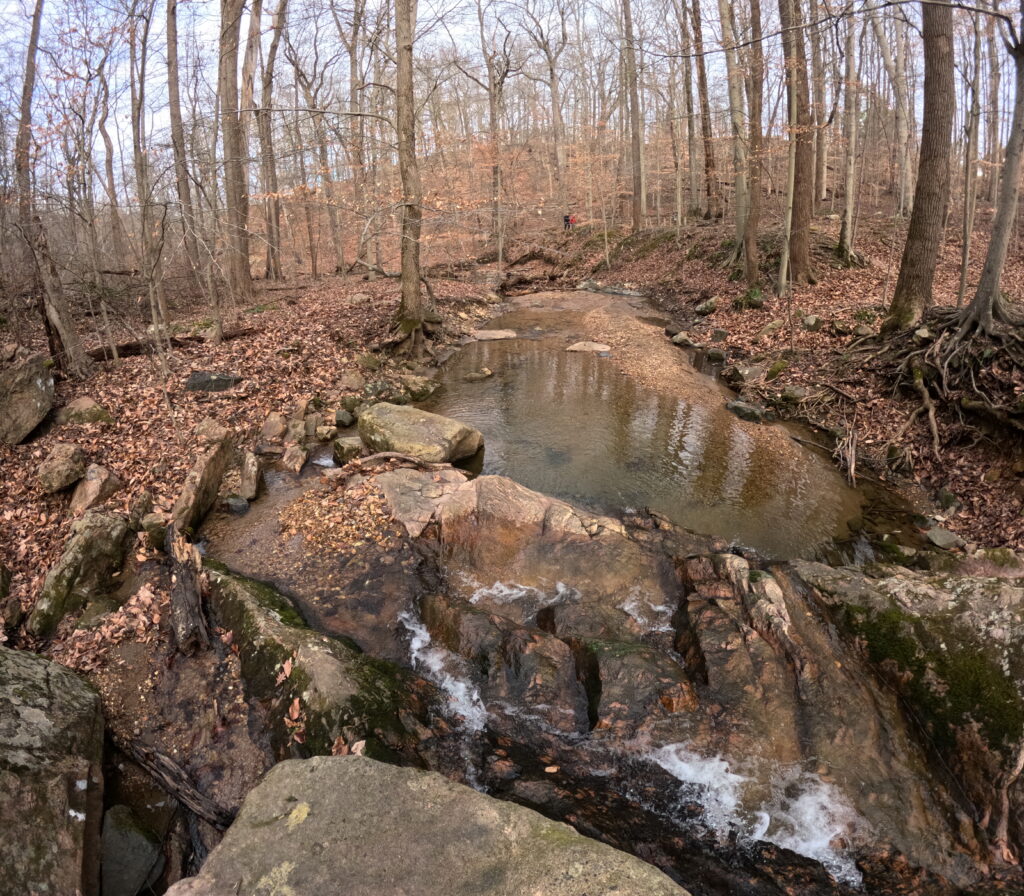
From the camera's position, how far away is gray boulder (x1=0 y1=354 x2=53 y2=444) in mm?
8102

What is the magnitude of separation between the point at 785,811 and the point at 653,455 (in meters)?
6.07

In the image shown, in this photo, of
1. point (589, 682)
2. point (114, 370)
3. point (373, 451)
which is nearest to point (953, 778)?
point (589, 682)

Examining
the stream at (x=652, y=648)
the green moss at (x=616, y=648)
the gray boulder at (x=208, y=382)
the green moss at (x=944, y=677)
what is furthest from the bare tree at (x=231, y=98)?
the green moss at (x=944, y=677)

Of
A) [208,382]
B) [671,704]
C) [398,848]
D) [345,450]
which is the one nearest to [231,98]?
[208,382]

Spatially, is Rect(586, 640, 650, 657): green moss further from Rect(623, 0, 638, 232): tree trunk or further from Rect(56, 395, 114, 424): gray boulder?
Rect(623, 0, 638, 232): tree trunk

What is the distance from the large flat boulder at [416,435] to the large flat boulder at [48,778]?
16.1ft

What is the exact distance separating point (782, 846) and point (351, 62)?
2664 cm

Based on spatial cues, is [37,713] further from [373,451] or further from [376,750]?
[373,451]

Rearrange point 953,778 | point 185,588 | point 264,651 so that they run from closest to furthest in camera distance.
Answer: point 953,778
point 264,651
point 185,588

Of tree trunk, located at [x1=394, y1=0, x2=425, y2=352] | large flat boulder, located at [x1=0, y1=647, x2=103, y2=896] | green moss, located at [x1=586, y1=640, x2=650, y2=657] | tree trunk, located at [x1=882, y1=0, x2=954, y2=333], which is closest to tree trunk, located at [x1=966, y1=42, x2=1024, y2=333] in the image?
tree trunk, located at [x1=882, y1=0, x2=954, y2=333]

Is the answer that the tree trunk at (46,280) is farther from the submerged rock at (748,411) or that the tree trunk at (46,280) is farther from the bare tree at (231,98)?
the submerged rock at (748,411)

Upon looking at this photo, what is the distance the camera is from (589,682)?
5.10 m

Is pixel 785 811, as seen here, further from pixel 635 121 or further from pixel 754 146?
pixel 635 121

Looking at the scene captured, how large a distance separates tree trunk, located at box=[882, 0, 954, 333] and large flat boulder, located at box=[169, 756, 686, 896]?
11637 millimetres
